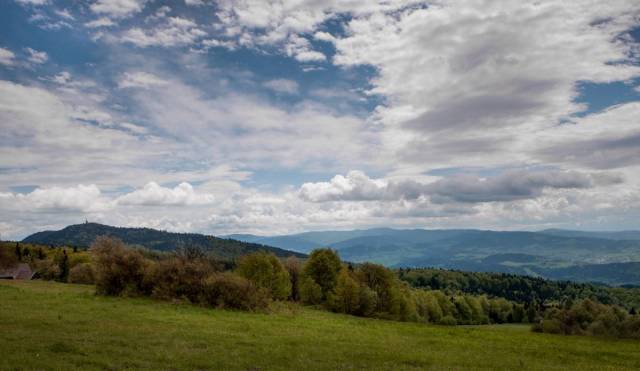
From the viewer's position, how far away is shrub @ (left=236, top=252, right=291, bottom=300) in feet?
240

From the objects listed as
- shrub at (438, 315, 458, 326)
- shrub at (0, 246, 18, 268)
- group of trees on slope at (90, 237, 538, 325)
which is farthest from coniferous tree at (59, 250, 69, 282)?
shrub at (438, 315, 458, 326)

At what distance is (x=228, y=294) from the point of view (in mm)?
43312

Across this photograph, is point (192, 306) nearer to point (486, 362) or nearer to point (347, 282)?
point (486, 362)

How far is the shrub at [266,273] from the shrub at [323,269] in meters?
5.50

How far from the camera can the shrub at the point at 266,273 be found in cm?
7306

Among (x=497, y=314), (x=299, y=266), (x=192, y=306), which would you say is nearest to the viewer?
(x=192, y=306)

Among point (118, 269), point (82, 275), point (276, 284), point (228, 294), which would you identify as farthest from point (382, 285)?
point (82, 275)

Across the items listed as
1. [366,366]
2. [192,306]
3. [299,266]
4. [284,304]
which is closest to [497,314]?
[299,266]

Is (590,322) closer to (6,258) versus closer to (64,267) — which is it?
(6,258)

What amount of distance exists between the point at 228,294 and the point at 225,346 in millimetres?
21672

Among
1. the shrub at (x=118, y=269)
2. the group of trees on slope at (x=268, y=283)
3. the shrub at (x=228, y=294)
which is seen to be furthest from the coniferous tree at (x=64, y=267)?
the shrub at (x=228, y=294)

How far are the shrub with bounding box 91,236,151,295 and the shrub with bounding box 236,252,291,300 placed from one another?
1107 inches

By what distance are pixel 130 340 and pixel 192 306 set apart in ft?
68.8

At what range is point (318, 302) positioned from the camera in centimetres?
7575
